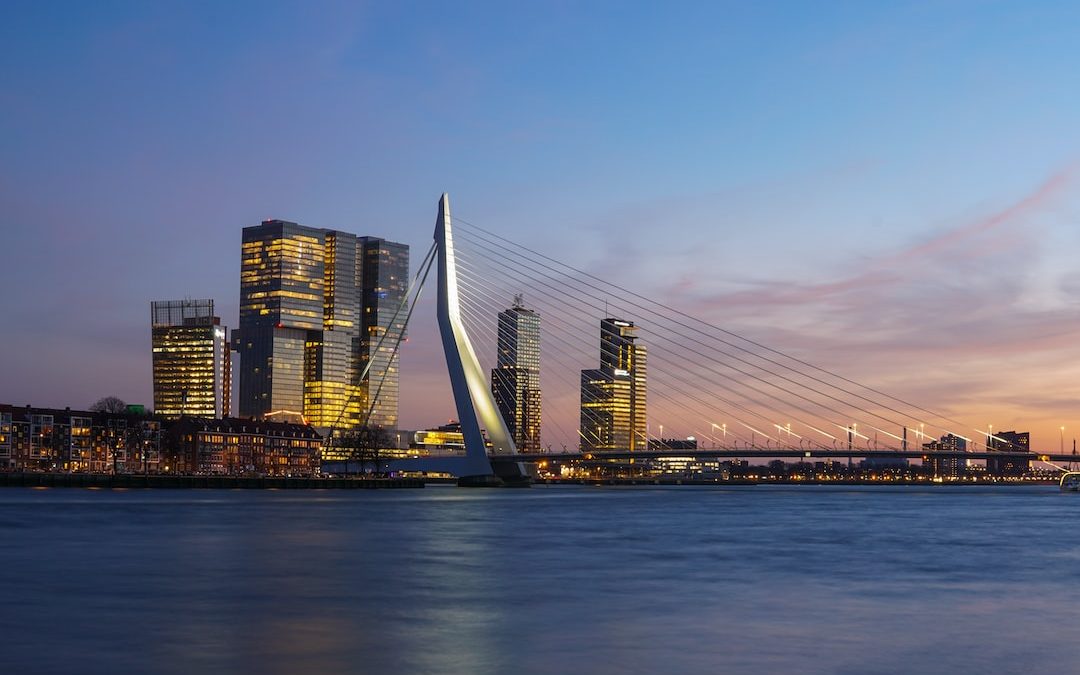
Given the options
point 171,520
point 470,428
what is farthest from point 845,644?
point 470,428

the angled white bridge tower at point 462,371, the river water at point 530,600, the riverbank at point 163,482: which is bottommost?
the riverbank at point 163,482

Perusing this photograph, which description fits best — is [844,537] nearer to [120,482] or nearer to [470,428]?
[470,428]

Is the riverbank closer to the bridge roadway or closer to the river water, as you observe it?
the bridge roadway

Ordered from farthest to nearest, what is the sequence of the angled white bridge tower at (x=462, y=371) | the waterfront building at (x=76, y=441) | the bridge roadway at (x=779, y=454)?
1. the waterfront building at (x=76, y=441)
2. the bridge roadway at (x=779, y=454)
3. the angled white bridge tower at (x=462, y=371)

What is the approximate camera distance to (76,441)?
186 m

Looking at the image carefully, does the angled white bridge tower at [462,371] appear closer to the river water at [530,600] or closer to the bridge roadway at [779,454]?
the bridge roadway at [779,454]

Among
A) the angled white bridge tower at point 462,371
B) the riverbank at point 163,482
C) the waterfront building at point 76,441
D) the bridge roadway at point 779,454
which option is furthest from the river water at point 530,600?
the waterfront building at point 76,441

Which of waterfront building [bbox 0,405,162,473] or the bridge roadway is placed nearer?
the bridge roadway

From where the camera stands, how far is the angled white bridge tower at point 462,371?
9712 centimetres

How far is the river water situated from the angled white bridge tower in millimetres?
42340

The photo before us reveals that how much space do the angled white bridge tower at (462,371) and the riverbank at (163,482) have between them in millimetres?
37016

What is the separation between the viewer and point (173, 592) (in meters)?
27.8

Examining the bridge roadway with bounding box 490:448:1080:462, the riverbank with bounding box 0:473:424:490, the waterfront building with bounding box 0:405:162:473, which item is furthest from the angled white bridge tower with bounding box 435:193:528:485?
the waterfront building with bounding box 0:405:162:473

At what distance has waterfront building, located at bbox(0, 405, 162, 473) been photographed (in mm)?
178250
